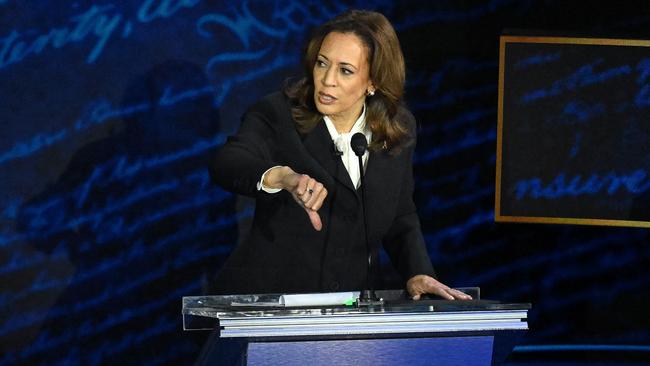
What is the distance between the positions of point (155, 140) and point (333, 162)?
1668 mm

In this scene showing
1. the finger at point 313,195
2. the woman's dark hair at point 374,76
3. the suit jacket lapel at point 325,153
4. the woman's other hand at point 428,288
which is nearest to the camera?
the finger at point 313,195

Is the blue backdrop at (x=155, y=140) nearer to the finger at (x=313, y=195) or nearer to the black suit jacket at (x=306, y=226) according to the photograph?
the black suit jacket at (x=306, y=226)

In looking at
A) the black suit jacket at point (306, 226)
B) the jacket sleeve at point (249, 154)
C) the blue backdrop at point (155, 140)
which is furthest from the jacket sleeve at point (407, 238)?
the blue backdrop at point (155, 140)

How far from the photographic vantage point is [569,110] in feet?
13.8

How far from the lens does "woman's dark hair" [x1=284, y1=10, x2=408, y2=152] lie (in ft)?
8.29

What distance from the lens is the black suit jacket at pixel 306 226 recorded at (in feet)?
7.97

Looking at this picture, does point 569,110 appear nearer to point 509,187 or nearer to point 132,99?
point 509,187

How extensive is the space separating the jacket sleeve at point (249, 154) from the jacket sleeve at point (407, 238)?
13.4 inches

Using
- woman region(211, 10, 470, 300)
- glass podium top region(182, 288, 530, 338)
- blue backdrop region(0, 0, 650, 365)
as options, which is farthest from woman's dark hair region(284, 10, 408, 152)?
blue backdrop region(0, 0, 650, 365)

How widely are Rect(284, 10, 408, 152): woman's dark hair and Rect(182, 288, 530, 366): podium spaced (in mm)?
928

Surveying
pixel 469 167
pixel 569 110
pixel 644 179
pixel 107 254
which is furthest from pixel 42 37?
pixel 644 179

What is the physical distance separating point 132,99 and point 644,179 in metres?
2.07

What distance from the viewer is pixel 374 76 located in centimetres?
253

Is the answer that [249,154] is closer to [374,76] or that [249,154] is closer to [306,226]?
[306,226]
